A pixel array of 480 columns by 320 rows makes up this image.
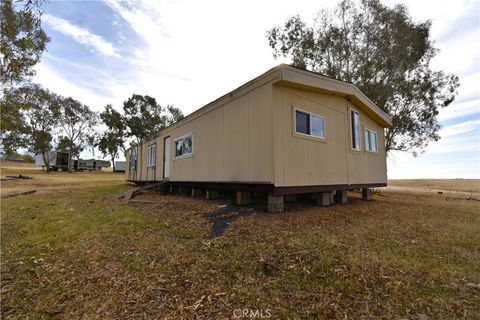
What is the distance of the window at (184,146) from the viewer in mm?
9564

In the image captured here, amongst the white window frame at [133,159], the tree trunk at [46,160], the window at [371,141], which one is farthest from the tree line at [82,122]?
the window at [371,141]

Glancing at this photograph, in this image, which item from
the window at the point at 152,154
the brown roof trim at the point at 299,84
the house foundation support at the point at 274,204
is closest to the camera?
the brown roof trim at the point at 299,84

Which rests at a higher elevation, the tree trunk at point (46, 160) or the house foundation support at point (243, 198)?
the tree trunk at point (46, 160)

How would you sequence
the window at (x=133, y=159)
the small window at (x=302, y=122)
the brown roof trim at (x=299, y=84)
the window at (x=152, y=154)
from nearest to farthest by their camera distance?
1. the brown roof trim at (x=299, y=84)
2. the small window at (x=302, y=122)
3. the window at (x=152, y=154)
4. the window at (x=133, y=159)

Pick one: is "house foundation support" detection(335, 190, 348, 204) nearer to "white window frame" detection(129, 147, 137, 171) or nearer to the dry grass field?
the dry grass field

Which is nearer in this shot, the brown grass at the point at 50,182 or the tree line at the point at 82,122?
the brown grass at the point at 50,182

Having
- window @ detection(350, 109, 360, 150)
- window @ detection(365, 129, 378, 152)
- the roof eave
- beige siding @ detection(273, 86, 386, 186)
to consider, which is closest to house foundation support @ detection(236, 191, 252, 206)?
beige siding @ detection(273, 86, 386, 186)

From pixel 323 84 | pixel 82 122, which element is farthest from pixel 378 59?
pixel 82 122

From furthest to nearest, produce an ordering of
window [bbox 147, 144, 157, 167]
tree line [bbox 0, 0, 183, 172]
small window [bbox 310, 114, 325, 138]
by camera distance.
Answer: tree line [bbox 0, 0, 183, 172] → window [bbox 147, 144, 157, 167] → small window [bbox 310, 114, 325, 138]

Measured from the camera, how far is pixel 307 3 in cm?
1400

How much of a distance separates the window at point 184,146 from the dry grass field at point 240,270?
15.5 ft

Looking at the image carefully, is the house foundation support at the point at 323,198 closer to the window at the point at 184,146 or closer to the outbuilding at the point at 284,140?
the outbuilding at the point at 284,140

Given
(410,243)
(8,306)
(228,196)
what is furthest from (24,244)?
(410,243)

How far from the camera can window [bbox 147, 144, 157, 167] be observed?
1365cm
